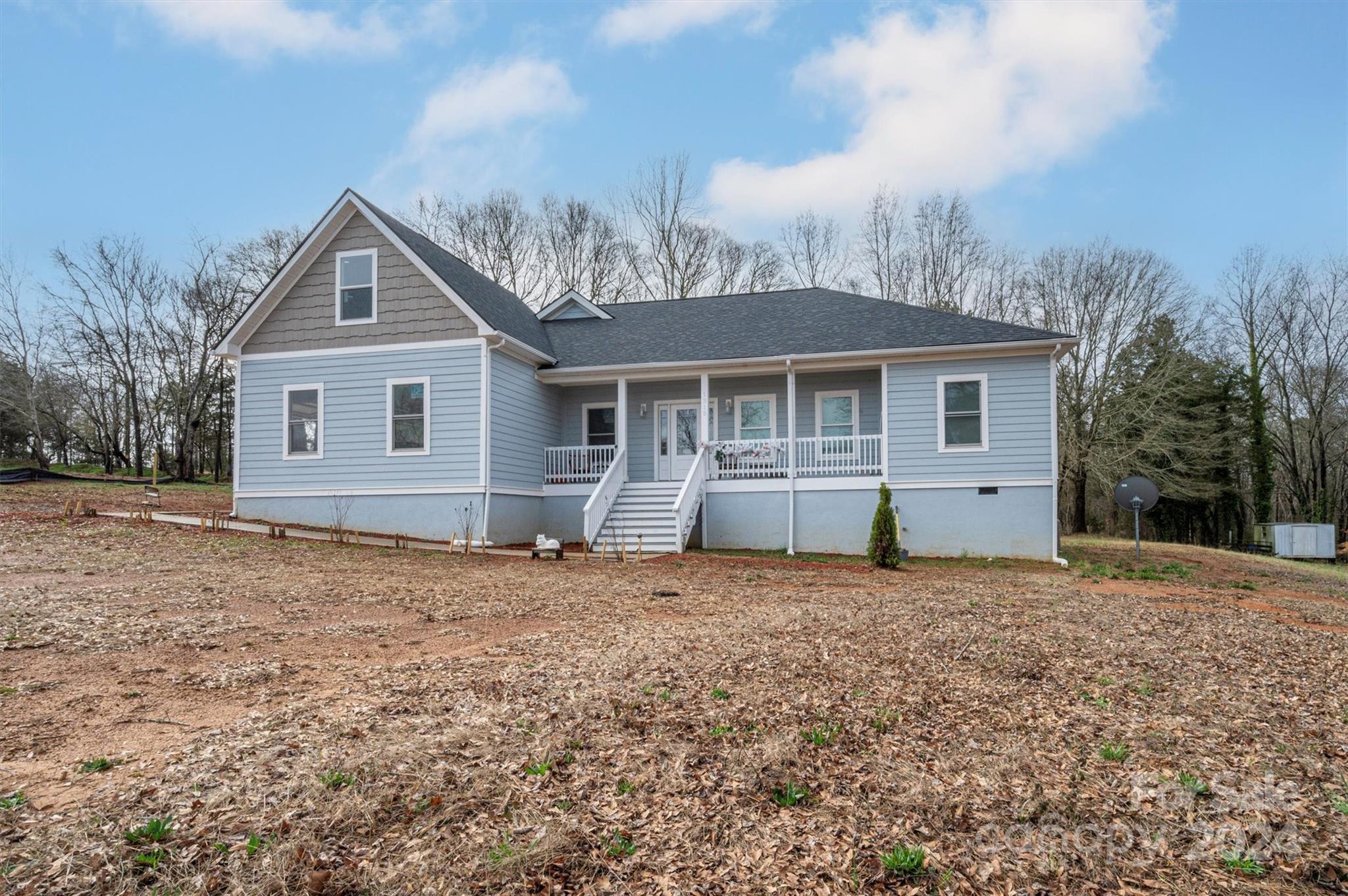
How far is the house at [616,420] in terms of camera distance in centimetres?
1461

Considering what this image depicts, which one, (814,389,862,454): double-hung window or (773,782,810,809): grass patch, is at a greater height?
(814,389,862,454): double-hung window

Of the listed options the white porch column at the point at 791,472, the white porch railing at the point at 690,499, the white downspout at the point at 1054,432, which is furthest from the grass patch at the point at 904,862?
the white downspout at the point at 1054,432

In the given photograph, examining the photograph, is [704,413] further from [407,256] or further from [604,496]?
[407,256]

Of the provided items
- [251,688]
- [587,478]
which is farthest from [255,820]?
[587,478]

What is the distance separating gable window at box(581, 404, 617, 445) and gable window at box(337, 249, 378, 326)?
5029 millimetres

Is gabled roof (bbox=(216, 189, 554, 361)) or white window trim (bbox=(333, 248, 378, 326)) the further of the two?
white window trim (bbox=(333, 248, 378, 326))

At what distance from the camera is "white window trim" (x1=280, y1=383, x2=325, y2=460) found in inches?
612

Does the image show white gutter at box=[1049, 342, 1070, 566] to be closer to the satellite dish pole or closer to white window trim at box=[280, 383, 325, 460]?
the satellite dish pole

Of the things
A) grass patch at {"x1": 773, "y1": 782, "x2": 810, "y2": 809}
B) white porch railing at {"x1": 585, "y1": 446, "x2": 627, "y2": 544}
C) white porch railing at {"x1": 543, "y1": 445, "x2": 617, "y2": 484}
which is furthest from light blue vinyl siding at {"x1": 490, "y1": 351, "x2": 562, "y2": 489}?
grass patch at {"x1": 773, "y1": 782, "x2": 810, "y2": 809}

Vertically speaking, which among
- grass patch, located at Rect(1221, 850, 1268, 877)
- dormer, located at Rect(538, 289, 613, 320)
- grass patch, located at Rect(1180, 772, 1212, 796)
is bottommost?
grass patch, located at Rect(1221, 850, 1268, 877)

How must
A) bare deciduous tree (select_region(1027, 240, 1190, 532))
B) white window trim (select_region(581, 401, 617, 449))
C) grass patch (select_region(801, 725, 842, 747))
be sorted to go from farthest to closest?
1. bare deciduous tree (select_region(1027, 240, 1190, 532))
2. white window trim (select_region(581, 401, 617, 449))
3. grass patch (select_region(801, 725, 842, 747))

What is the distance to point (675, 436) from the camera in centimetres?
1736

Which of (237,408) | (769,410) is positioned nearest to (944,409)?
(769,410)

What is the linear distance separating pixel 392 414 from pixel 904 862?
46.3ft
